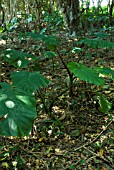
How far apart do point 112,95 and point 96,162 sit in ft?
3.89

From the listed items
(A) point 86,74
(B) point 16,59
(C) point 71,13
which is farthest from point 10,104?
(C) point 71,13

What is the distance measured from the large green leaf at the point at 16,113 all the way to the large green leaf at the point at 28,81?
1.20ft

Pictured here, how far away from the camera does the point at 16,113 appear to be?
1.42m

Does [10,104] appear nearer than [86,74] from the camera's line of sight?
Yes

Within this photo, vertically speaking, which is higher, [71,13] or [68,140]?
[71,13]

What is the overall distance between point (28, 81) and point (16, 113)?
27.6 inches

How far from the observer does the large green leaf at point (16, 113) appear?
4.44 feet

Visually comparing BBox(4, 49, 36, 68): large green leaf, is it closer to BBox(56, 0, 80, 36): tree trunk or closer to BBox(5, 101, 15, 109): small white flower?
BBox(5, 101, 15, 109): small white flower

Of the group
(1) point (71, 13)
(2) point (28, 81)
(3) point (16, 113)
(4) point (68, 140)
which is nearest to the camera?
(3) point (16, 113)

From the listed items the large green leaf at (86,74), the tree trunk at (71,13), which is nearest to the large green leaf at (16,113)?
the large green leaf at (86,74)

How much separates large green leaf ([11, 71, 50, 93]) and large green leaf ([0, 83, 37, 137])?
37 centimetres

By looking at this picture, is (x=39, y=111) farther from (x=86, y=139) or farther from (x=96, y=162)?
(x=96, y=162)

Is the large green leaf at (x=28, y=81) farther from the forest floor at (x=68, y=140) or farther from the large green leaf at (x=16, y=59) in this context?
the forest floor at (x=68, y=140)

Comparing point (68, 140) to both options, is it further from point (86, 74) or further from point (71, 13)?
point (71, 13)
